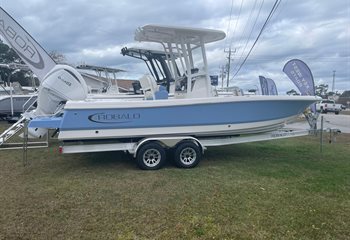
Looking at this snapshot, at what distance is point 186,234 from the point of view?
3568 millimetres

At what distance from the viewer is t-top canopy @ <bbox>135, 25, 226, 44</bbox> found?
22.3 feet

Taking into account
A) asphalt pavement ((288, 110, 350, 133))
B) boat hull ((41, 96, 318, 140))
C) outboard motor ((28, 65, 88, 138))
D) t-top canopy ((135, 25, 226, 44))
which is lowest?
asphalt pavement ((288, 110, 350, 133))

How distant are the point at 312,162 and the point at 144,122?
4026mm

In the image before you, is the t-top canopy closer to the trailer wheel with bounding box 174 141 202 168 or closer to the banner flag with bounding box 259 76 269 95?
the trailer wheel with bounding box 174 141 202 168

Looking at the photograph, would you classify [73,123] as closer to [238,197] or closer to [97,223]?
[97,223]

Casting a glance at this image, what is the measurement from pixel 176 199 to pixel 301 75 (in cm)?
538

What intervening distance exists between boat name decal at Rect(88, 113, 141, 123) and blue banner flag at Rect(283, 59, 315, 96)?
14.8 feet

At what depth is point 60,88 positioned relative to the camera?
6930 millimetres

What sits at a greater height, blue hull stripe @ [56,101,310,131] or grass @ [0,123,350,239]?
blue hull stripe @ [56,101,310,131]

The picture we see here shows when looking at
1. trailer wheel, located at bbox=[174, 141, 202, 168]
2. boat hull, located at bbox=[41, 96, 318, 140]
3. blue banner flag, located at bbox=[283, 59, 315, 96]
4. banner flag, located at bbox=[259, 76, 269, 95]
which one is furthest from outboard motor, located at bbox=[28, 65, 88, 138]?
banner flag, located at bbox=[259, 76, 269, 95]

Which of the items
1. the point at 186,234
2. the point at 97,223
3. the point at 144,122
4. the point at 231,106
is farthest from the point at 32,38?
the point at 186,234

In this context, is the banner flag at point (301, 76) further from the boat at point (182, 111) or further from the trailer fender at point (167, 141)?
the trailer fender at point (167, 141)

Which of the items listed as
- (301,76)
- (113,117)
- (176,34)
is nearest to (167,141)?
(113,117)

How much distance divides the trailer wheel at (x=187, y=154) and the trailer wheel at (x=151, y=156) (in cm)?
31
